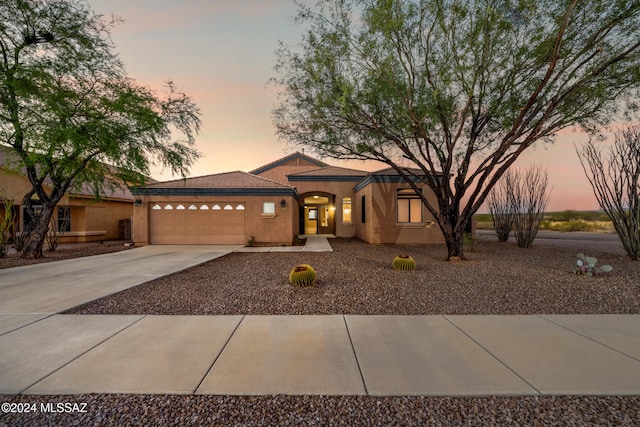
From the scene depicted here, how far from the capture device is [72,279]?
695cm

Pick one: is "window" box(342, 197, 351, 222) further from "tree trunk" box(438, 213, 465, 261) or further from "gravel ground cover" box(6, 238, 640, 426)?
"tree trunk" box(438, 213, 465, 261)

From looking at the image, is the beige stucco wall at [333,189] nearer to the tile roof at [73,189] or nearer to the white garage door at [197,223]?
the white garage door at [197,223]

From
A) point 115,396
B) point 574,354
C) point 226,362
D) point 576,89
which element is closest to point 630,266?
point 576,89

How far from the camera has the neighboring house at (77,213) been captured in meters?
14.8

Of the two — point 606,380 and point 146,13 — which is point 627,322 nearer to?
point 606,380

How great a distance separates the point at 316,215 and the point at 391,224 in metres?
7.83

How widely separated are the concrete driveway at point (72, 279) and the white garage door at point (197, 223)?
4.10 metres

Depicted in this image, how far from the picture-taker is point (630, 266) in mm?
8367

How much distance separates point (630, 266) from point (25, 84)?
20625 millimetres

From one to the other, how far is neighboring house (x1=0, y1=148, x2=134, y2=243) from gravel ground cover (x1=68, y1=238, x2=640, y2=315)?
11.2m

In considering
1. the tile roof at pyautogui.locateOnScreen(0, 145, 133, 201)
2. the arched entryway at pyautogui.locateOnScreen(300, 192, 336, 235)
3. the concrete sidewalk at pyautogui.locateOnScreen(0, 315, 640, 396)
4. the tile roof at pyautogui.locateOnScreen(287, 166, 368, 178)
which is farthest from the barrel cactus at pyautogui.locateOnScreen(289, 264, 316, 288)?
the arched entryway at pyautogui.locateOnScreen(300, 192, 336, 235)

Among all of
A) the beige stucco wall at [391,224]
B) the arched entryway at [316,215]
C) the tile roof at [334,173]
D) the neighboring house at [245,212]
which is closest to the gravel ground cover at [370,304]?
the beige stucco wall at [391,224]

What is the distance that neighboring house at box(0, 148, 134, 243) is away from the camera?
14.8 metres

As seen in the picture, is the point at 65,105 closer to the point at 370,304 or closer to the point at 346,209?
the point at 370,304
